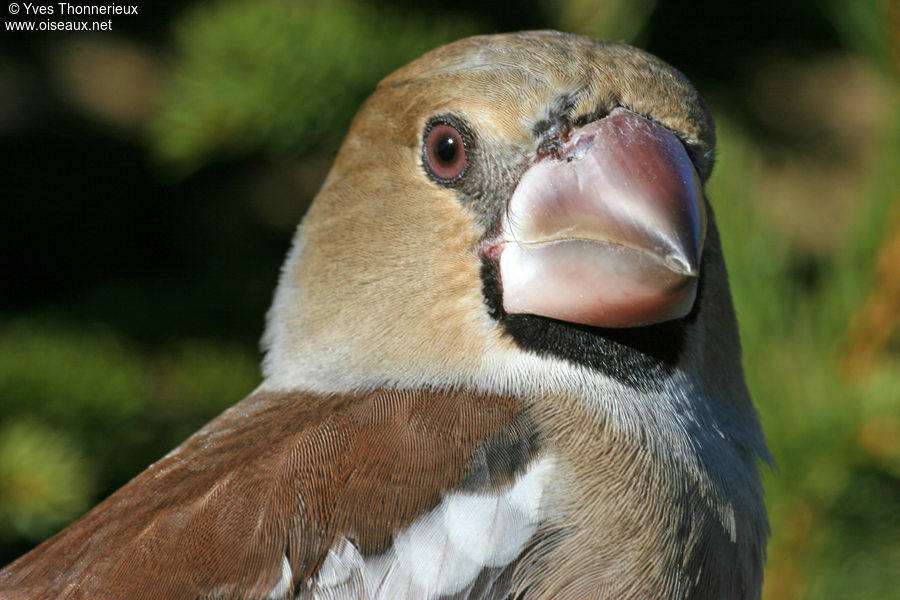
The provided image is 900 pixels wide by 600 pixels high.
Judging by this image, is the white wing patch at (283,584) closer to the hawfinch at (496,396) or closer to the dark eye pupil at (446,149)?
the hawfinch at (496,396)

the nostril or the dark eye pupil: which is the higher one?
the nostril

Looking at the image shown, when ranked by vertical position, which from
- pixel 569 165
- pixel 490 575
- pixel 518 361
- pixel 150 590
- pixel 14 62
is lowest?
pixel 14 62

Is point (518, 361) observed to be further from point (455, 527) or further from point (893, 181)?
point (893, 181)

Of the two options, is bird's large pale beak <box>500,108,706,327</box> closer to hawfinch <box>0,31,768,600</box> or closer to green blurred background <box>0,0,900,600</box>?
hawfinch <box>0,31,768,600</box>

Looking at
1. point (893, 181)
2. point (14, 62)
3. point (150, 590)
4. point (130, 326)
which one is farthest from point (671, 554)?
point (14, 62)

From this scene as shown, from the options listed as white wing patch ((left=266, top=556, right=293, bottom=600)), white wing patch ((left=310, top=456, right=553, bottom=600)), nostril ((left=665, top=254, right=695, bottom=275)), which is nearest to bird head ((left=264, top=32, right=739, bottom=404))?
nostril ((left=665, top=254, right=695, bottom=275))

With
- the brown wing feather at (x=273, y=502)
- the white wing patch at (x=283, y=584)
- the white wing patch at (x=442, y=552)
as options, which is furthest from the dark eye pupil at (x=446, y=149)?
the white wing patch at (x=283, y=584)
